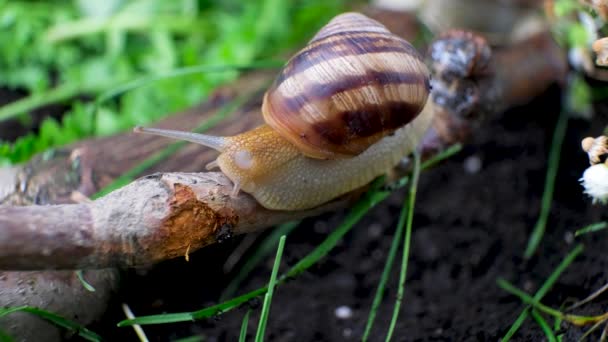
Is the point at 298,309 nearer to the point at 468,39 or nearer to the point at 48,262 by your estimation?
the point at 48,262

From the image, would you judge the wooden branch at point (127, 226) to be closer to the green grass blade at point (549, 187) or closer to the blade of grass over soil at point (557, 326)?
the blade of grass over soil at point (557, 326)

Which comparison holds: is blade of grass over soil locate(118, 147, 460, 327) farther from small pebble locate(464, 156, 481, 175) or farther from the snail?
small pebble locate(464, 156, 481, 175)

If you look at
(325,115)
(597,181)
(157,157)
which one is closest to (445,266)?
(597,181)

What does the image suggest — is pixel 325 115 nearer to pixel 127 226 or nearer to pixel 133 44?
pixel 127 226

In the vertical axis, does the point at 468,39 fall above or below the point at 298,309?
above

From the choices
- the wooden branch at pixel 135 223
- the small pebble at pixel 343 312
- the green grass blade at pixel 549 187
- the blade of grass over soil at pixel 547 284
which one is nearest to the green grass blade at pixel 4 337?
the wooden branch at pixel 135 223

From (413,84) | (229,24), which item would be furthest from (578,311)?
(229,24)
